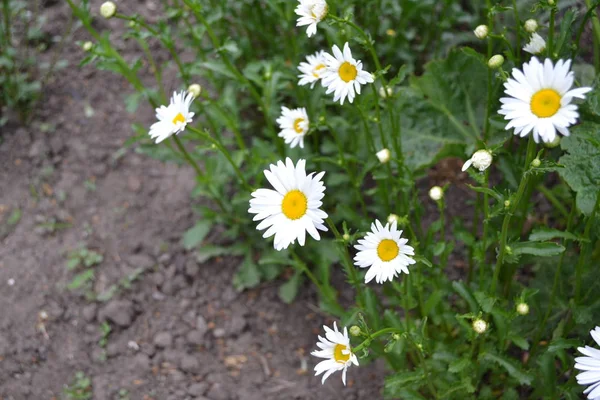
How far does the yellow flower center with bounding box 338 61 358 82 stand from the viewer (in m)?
2.14

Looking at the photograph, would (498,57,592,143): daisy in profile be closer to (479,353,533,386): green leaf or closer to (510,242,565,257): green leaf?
(510,242,565,257): green leaf

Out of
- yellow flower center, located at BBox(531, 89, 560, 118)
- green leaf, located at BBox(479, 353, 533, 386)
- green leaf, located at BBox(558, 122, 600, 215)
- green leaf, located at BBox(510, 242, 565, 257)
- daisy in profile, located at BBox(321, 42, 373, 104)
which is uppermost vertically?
daisy in profile, located at BBox(321, 42, 373, 104)

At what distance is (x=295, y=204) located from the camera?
1993 millimetres

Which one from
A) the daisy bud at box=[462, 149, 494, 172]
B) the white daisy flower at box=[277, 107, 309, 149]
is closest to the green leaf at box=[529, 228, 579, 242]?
the daisy bud at box=[462, 149, 494, 172]

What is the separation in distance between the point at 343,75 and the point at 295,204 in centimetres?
50

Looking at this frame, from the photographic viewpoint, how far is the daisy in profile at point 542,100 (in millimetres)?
1608

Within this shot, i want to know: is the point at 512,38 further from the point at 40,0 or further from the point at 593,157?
the point at 40,0

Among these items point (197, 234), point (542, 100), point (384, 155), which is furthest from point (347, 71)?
point (197, 234)

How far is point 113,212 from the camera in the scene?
11.8 feet

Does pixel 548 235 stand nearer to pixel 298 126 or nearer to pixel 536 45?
pixel 536 45

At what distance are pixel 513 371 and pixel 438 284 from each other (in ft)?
1.53

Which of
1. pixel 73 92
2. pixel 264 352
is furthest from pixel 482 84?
pixel 73 92

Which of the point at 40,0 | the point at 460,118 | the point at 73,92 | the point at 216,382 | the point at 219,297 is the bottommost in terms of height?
the point at 216,382

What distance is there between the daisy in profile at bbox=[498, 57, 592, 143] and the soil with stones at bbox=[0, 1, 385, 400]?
1620 millimetres
